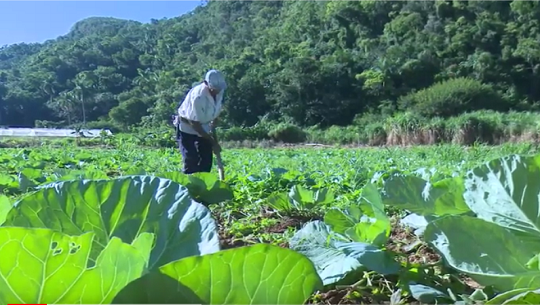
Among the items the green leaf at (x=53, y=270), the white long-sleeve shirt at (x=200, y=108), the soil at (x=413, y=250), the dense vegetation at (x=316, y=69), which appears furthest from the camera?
the dense vegetation at (x=316, y=69)

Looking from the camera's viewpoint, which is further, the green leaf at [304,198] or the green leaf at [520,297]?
the green leaf at [304,198]

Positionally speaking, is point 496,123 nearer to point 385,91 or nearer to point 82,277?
point 385,91

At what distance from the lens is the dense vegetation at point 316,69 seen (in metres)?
33.9

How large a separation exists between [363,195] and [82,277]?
31.1 inches

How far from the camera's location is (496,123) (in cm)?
1925

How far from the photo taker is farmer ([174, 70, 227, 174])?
3.58 metres

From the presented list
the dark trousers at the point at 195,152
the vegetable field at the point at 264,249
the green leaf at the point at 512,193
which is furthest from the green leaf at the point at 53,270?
the dark trousers at the point at 195,152

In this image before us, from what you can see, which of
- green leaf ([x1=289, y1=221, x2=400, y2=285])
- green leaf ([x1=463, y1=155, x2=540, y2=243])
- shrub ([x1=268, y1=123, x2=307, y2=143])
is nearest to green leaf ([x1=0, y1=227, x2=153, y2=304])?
green leaf ([x1=289, y1=221, x2=400, y2=285])

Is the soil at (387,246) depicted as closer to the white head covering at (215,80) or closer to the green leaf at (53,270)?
the green leaf at (53,270)

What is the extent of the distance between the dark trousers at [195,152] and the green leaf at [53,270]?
3.22 metres

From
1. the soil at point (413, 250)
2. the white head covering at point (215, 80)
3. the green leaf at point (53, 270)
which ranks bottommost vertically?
the soil at point (413, 250)

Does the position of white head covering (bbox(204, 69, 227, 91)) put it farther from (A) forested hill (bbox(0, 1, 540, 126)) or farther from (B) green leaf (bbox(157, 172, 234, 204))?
(A) forested hill (bbox(0, 1, 540, 126))

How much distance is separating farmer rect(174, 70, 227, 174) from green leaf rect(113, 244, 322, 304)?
305cm

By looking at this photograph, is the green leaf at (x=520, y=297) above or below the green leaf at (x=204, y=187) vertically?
above
